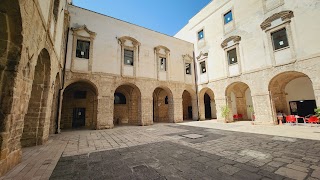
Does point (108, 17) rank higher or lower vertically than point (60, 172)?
higher

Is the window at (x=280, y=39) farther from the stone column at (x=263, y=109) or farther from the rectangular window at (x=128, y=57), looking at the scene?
the rectangular window at (x=128, y=57)

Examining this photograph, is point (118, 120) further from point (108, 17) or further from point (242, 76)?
point (242, 76)

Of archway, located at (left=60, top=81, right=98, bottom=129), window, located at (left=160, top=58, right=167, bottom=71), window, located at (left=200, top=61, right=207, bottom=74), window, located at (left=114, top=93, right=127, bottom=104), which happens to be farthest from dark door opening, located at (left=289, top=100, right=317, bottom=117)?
archway, located at (left=60, top=81, right=98, bottom=129)

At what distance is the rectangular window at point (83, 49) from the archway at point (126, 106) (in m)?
4.93

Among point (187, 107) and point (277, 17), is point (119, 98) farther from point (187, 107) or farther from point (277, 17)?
point (277, 17)

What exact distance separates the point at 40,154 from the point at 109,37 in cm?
1007

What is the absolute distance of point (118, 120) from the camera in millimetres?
14844

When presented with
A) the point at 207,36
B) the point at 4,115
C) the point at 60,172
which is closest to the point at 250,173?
the point at 60,172

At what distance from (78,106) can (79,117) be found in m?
1.07

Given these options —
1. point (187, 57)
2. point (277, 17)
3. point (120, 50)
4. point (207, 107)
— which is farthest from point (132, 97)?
point (277, 17)

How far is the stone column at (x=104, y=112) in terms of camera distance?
428 inches

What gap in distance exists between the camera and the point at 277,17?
1048cm

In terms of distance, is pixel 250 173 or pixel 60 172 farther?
pixel 60 172

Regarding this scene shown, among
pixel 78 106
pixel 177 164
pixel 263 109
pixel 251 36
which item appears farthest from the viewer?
pixel 78 106
